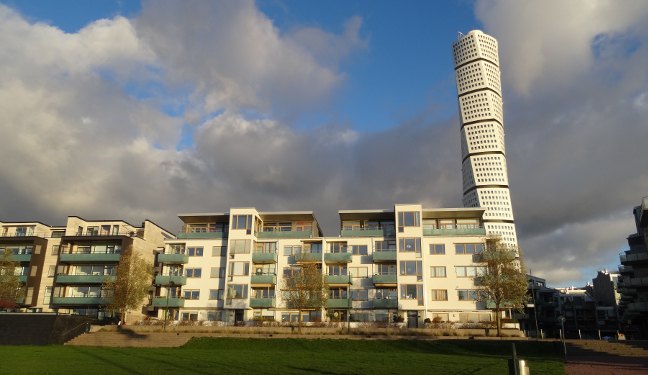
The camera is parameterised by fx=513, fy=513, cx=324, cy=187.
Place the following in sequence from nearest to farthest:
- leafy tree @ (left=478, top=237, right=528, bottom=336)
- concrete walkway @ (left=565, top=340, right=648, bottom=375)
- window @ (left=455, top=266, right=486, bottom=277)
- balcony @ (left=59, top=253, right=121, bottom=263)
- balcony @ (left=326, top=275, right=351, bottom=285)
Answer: concrete walkway @ (left=565, top=340, right=648, bottom=375)
leafy tree @ (left=478, top=237, right=528, bottom=336)
window @ (left=455, top=266, right=486, bottom=277)
balcony @ (left=326, top=275, right=351, bottom=285)
balcony @ (left=59, top=253, right=121, bottom=263)

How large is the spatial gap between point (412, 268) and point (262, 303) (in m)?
20.5

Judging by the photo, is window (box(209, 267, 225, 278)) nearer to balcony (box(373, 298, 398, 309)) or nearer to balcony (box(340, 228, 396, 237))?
balcony (box(340, 228, 396, 237))

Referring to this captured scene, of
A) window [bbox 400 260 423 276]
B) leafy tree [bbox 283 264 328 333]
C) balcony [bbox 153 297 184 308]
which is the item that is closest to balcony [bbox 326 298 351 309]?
leafy tree [bbox 283 264 328 333]

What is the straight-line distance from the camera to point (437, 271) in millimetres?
68500

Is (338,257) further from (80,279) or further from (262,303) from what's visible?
(80,279)

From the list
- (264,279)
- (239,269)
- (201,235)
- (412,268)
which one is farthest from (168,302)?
(412,268)

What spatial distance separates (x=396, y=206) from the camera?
70.2 m

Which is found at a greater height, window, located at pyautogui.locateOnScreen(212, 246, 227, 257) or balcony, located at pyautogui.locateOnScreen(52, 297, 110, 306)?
window, located at pyautogui.locateOnScreen(212, 246, 227, 257)

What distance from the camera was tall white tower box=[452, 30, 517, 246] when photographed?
14612 cm

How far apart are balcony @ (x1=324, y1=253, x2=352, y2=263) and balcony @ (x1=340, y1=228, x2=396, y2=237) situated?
12.5ft

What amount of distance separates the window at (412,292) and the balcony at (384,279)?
151 cm

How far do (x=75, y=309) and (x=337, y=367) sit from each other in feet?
204

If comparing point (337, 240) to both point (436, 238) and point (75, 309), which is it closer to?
point (436, 238)

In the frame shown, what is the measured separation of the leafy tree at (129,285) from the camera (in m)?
63.8
